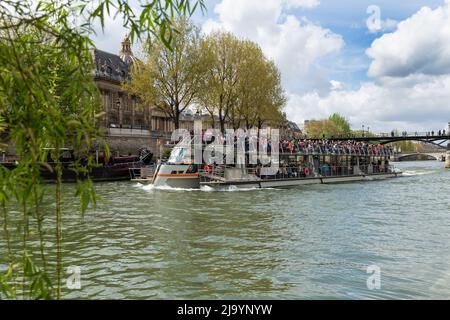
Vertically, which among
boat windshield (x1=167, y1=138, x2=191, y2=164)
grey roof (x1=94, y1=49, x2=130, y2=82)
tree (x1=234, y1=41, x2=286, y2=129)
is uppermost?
grey roof (x1=94, y1=49, x2=130, y2=82)

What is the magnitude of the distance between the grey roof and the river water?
5637 centimetres

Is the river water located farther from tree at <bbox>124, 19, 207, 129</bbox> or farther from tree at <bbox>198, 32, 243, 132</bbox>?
tree at <bbox>198, 32, 243, 132</bbox>

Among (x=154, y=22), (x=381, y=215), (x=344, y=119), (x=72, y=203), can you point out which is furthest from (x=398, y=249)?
(x=344, y=119)

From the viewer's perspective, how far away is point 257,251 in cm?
1207

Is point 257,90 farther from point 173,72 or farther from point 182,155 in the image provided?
point 182,155

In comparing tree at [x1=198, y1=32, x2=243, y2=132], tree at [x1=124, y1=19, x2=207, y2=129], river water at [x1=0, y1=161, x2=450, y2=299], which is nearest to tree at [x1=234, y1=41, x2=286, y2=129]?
tree at [x1=198, y1=32, x2=243, y2=132]

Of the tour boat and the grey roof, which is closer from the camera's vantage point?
the tour boat

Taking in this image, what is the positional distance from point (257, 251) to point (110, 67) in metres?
72.5

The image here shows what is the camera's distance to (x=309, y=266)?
34.8 feet

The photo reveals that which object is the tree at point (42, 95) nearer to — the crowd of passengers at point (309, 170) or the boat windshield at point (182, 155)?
the boat windshield at point (182, 155)

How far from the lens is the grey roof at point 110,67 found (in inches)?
2896

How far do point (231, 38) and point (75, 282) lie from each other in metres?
41.6

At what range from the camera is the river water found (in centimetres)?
891

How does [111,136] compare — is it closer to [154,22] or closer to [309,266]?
[309,266]
